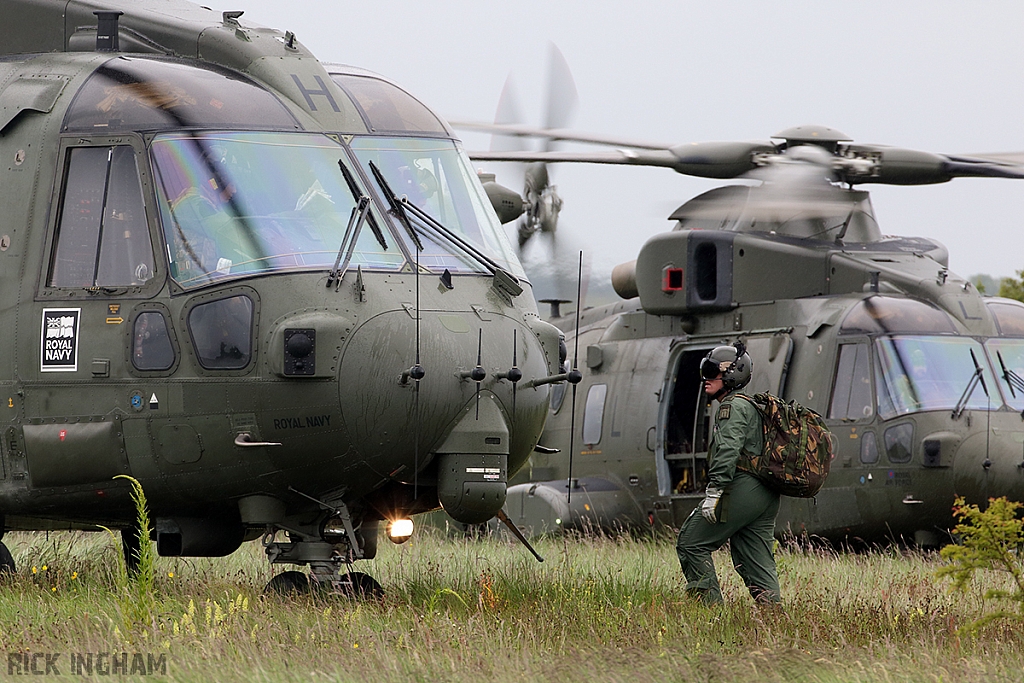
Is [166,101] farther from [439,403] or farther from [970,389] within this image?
[970,389]

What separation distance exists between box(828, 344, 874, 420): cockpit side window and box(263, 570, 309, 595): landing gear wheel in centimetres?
648

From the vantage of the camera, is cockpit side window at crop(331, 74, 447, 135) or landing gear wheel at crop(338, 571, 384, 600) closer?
landing gear wheel at crop(338, 571, 384, 600)

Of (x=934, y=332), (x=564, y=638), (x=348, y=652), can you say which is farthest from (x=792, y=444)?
(x=934, y=332)

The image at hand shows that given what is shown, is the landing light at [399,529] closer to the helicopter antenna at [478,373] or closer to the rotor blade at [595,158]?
the helicopter antenna at [478,373]

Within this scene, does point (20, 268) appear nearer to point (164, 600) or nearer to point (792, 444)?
point (164, 600)

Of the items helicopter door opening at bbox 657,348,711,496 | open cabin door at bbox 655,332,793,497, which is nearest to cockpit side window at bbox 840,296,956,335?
open cabin door at bbox 655,332,793,497

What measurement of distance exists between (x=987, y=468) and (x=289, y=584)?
6816 mm

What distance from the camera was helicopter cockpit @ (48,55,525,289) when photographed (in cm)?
739

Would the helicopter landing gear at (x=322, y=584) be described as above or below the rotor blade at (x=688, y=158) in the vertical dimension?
below

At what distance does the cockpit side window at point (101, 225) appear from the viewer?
296 inches

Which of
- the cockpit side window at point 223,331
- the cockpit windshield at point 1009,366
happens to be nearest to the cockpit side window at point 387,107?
the cockpit side window at point 223,331

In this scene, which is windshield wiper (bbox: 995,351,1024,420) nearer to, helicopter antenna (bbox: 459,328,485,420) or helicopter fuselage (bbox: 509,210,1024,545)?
helicopter fuselage (bbox: 509,210,1024,545)

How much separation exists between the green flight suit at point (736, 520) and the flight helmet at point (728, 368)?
159 millimetres

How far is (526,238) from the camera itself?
1563 cm
